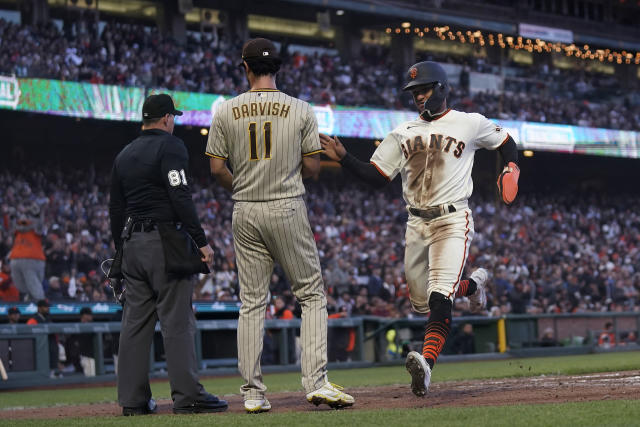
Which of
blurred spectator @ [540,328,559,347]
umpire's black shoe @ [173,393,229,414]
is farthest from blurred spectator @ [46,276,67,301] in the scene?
umpire's black shoe @ [173,393,229,414]

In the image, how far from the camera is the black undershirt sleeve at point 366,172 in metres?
6.11

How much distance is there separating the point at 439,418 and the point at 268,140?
1.80m

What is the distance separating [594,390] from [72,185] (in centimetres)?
1784

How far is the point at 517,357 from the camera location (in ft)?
55.3

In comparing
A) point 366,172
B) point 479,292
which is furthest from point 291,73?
point 366,172

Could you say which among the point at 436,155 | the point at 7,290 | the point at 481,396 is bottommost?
the point at 481,396

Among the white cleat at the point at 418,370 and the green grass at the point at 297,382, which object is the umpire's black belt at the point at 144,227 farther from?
the green grass at the point at 297,382

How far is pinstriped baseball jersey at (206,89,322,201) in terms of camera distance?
17.3 feet

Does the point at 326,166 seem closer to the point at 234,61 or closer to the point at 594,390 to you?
the point at 234,61

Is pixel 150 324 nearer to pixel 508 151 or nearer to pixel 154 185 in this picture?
pixel 154 185

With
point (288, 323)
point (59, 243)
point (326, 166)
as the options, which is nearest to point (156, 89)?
point (59, 243)

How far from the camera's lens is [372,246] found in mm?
23641

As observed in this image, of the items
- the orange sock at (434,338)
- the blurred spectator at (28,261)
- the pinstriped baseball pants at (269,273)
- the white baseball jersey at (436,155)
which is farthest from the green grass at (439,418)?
the blurred spectator at (28,261)

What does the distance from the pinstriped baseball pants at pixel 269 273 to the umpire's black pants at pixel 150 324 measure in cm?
43
